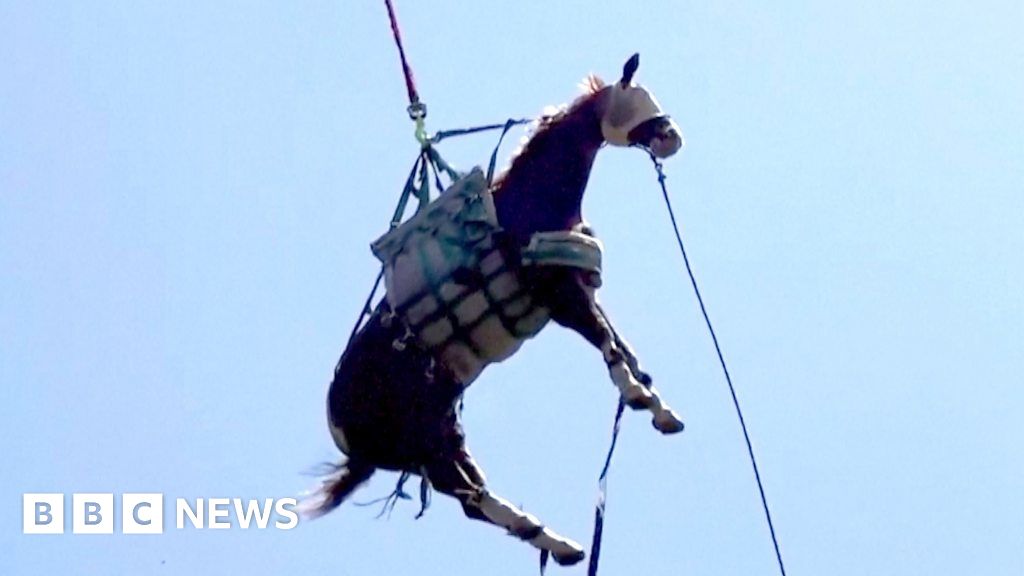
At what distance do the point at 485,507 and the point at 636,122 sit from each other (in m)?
1.41

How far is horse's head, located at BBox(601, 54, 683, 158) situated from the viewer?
283 inches

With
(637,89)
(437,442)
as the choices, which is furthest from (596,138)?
(437,442)

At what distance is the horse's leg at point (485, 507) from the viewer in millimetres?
7375

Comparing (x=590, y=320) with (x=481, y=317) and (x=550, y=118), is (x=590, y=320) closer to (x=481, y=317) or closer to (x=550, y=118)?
(x=481, y=317)

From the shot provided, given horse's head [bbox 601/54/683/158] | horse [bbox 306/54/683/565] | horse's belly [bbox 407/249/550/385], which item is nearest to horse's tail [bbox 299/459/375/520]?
horse [bbox 306/54/683/565]

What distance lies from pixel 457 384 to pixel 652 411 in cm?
85

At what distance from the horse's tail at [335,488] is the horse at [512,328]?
0.04 ft

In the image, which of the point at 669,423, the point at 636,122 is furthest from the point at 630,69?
Answer: the point at 669,423

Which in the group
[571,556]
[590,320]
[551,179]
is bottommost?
[571,556]

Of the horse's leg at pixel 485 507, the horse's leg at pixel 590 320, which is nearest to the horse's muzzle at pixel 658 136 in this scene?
Result: the horse's leg at pixel 590 320

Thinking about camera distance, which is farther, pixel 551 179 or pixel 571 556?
pixel 571 556

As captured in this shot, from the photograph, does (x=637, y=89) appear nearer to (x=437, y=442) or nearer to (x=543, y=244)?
(x=543, y=244)

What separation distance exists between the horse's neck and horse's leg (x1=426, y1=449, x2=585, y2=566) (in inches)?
36.8

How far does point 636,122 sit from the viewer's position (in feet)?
23.6
